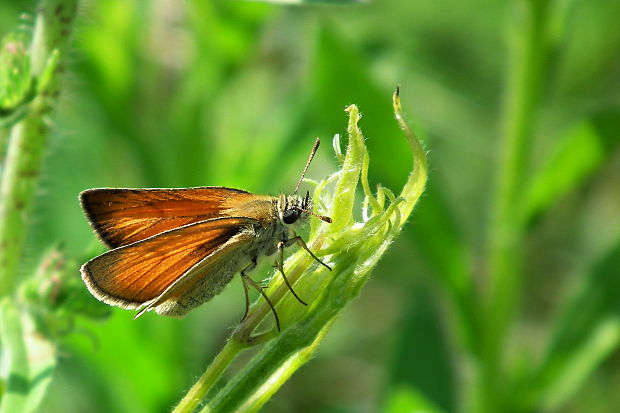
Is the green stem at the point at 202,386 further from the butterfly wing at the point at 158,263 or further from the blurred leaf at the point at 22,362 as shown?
the blurred leaf at the point at 22,362

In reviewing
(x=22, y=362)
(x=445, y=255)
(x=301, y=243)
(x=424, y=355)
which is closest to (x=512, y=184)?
(x=445, y=255)

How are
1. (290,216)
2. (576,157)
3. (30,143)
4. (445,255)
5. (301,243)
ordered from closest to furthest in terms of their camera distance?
(301,243) → (30,143) → (290,216) → (576,157) → (445,255)

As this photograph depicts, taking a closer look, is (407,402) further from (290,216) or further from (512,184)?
(290,216)

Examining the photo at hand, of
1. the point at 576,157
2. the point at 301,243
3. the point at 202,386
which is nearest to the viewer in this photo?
the point at 202,386

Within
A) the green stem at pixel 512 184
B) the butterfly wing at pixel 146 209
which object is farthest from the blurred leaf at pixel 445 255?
the butterfly wing at pixel 146 209

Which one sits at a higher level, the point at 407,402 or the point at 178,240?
the point at 178,240

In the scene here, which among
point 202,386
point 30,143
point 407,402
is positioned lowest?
point 407,402

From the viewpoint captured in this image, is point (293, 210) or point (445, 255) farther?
point (445, 255)
